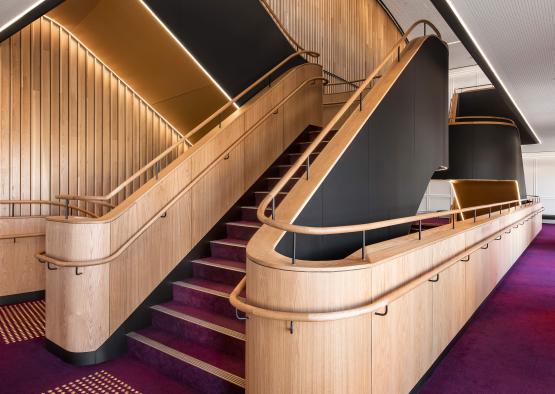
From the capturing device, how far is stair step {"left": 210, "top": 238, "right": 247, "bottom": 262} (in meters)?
3.80

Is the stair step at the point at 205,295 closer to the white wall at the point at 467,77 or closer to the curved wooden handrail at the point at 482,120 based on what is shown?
Answer: the curved wooden handrail at the point at 482,120

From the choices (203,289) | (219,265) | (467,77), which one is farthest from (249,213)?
(467,77)

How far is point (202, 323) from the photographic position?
313cm

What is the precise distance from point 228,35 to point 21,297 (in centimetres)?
439

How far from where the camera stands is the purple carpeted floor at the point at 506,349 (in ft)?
9.29

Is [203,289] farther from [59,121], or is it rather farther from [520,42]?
[520,42]

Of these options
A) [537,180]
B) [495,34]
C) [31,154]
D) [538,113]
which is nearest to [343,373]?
[495,34]

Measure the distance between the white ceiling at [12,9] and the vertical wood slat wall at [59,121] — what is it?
6.67 ft

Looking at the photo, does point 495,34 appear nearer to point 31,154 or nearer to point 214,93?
point 214,93

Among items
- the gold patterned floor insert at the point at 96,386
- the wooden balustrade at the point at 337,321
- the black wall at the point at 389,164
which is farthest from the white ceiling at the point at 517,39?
the gold patterned floor insert at the point at 96,386

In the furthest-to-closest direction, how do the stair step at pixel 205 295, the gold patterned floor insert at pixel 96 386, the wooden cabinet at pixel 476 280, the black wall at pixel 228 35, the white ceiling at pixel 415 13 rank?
the white ceiling at pixel 415 13 < the black wall at pixel 228 35 < the wooden cabinet at pixel 476 280 < the stair step at pixel 205 295 < the gold patterned floor insert at pixel 96 386

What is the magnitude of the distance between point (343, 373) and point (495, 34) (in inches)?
178

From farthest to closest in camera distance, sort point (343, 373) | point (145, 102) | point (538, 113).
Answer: point (538, 113), point (145, 102), point (343, 373)

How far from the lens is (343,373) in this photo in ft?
6.69
